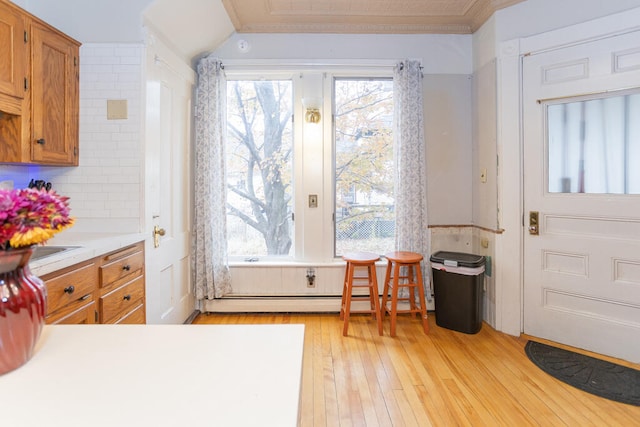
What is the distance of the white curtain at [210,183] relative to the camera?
311 cm

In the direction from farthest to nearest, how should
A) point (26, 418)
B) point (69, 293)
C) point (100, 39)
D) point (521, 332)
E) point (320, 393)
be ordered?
point (521, 332) < point (100, 39) < point (320, 393) < point (69, 293) < point (26, 418)

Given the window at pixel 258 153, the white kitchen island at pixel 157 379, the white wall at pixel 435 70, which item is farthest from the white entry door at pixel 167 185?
the white kitchen island at pixel 157 379

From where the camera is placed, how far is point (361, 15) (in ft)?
9.90

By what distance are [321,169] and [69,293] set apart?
2225mm

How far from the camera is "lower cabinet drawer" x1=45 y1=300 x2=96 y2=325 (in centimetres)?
151

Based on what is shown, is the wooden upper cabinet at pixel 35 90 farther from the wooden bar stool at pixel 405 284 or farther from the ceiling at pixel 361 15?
the wooden bar stool at pixel 405 284

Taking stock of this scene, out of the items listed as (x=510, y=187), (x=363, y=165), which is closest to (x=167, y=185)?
(x=363, y=165)

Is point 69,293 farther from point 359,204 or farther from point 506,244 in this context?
point 506,244

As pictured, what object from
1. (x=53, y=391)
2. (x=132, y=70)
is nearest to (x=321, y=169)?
(x=132, y=70)

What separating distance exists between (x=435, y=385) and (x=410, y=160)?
1.88 metres

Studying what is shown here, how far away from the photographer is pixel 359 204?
3381 mm

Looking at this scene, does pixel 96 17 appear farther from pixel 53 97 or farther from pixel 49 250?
pixel 49 250

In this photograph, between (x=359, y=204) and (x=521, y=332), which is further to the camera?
(x=359, y=204)

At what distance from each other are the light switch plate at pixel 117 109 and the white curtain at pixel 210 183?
2.80ft
